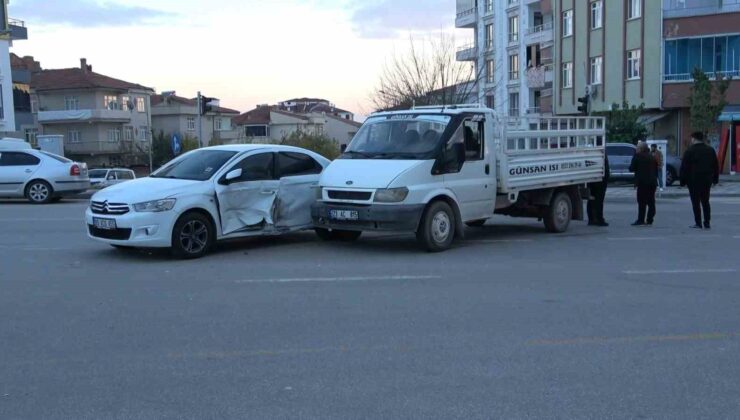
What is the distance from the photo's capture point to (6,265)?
10.6 m

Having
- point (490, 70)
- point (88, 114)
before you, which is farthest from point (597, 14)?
point (88, 114)

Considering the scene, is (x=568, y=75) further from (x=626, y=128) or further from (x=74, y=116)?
(x=74, y=116)

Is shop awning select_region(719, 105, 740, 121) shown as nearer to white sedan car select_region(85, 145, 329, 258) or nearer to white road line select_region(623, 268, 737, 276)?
white road line select_region(623, 268, 737, 276)

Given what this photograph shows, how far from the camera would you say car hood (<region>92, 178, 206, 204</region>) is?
35.0ft

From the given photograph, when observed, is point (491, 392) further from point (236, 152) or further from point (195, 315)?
point (236, 152)

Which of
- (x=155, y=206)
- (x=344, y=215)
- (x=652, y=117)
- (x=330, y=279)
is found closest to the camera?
(x=330, y=279)

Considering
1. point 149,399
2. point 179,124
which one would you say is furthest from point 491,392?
point 179,124

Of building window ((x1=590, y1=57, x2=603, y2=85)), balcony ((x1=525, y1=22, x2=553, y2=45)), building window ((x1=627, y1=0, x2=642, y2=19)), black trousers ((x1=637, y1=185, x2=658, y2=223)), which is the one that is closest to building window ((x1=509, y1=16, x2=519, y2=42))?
balcony ((x1=525, y1=22, x2=553, y2=45))

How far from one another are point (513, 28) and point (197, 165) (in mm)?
54649

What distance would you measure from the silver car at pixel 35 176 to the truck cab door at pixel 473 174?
12.5 m

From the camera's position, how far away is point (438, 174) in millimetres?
11609

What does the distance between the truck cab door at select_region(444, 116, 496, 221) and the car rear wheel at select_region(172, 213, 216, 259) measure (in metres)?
3.59

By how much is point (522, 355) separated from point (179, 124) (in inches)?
3206

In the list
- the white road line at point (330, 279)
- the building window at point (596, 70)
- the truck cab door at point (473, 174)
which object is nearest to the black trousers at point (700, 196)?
the truck cab door at point (473, 174)
